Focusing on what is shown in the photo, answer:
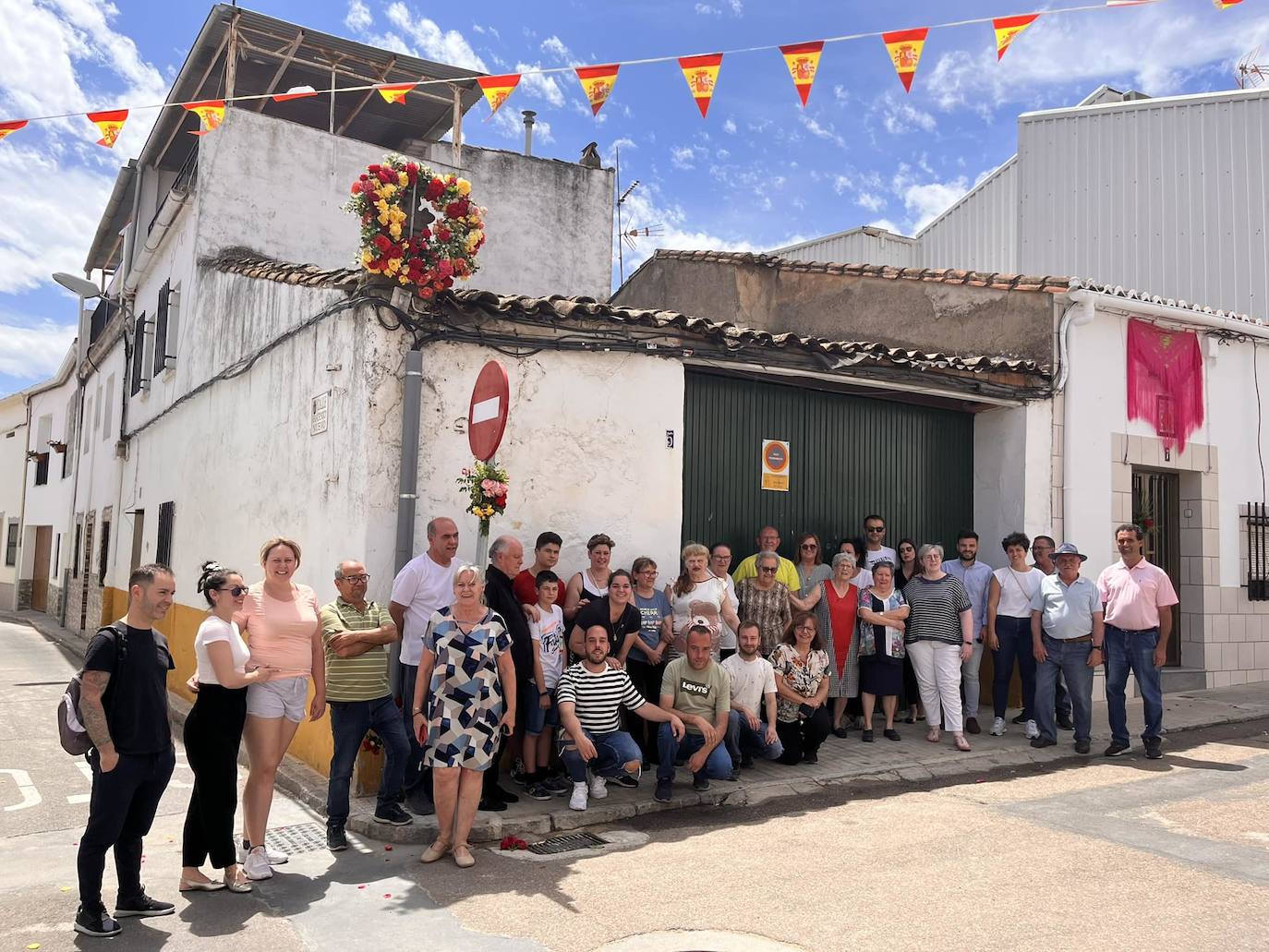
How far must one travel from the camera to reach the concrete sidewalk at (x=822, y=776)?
5.84 m

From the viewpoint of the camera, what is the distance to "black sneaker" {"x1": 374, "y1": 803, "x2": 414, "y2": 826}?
5.73 m

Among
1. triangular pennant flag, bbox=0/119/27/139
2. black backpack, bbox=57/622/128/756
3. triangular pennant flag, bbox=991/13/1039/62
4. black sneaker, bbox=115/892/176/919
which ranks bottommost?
black sneaker, bbox=115/892/176/919

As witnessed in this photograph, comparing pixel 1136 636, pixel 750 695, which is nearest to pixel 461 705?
pixel 750 695

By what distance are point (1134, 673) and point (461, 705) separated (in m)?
5.61

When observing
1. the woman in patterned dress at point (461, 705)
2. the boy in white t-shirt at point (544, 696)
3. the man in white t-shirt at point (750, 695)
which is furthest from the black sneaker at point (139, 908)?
the man in white t-shirt at point (750, 695)

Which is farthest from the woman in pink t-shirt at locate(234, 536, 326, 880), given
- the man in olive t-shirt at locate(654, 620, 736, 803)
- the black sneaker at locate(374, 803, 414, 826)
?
the man in olive t-shirt at locate(654, 620, 736, 803)

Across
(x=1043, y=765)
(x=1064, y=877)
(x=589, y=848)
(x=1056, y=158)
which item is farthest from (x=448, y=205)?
(x=1056, y=158)

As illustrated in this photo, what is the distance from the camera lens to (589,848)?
18.2 feet

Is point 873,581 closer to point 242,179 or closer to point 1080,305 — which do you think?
point 1080,305

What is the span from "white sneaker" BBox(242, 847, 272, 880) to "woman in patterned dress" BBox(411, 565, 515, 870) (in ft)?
2.63

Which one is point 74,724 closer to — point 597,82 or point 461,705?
point 461,705

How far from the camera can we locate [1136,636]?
7910mm

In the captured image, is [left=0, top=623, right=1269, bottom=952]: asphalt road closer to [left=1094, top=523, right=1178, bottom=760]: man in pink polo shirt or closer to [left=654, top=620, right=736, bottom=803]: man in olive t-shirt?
[left=654, top=620, right=736, bottom=803]: man in olive t-shirt

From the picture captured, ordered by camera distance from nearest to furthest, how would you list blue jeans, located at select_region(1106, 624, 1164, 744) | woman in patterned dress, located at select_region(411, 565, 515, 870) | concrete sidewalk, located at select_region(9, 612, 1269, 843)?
1. woman in patterned dress, located at select_region(411, 565, 515, 870)
2. concrete sidewalk, located at select_region(9, 612, 1269, 843)
3. blue jeans, located at select_region(1106, 624, 1164, 744)
